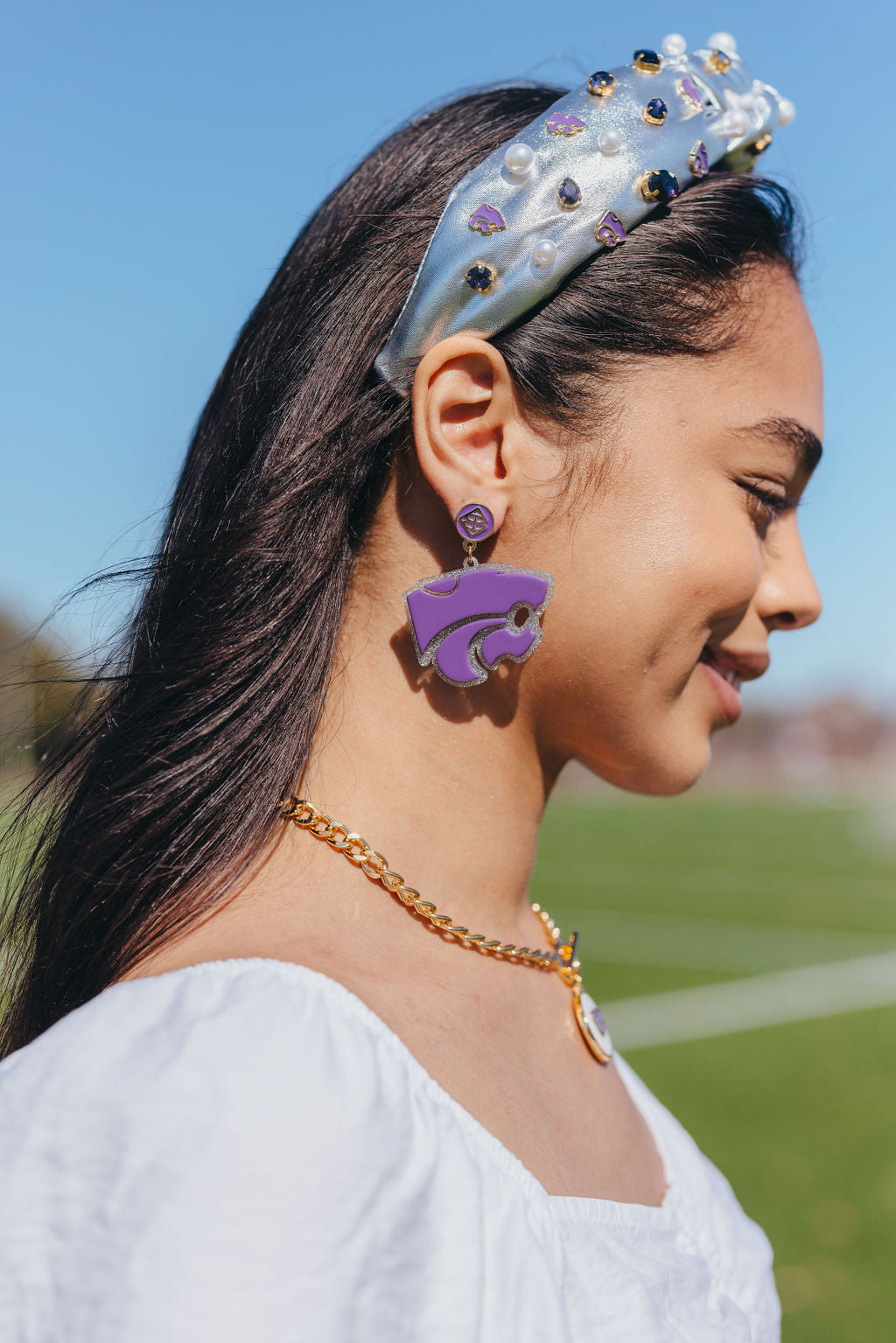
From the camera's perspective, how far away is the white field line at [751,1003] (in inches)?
348

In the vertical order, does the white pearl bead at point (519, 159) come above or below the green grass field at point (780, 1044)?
above

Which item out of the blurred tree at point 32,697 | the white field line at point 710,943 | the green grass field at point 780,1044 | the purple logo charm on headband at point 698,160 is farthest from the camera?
the white field line at point 710,943

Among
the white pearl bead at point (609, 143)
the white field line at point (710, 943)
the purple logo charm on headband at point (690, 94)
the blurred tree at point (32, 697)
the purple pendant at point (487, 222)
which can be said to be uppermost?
the purple logo charm on headband at point (690, 94)

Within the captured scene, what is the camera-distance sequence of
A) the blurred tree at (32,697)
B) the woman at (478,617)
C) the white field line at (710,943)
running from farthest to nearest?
the white field line at (710,943) < the blurred tree at (32,697) < the woman at (478,617)

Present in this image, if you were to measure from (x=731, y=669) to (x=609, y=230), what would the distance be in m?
0.64

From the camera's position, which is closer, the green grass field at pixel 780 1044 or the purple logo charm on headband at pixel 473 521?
the purple logo charm on headband at pixel 473 521

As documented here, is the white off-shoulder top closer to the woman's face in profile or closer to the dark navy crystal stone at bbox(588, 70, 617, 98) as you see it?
the woman's face in profile

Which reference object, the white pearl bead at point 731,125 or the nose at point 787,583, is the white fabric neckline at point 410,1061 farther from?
the white pearl bead at point 731,125

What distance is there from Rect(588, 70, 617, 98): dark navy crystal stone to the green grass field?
461 centimetres

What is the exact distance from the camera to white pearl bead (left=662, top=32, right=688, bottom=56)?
5.79 feet

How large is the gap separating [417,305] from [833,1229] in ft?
17.9

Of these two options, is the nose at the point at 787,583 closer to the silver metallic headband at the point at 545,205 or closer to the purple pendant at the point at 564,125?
the silver metallic headband at the point at 545,205

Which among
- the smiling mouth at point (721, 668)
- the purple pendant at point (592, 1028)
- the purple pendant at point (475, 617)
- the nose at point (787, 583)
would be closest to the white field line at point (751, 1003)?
the purple pendant at point (592, 1028)

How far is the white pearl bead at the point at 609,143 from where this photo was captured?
1.57m
